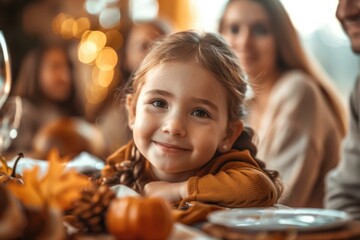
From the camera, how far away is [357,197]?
1947mm

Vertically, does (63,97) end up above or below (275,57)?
below

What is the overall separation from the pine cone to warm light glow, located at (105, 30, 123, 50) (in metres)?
3.37

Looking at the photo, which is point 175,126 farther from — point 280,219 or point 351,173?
point 351,173

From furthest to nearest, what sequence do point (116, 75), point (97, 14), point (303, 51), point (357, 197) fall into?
point (97, 14), point (116, 75), point (303, 51), point (357, 197)

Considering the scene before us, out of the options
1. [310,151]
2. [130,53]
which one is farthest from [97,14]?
[310,151]

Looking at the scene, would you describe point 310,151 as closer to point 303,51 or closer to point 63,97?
point 303,51

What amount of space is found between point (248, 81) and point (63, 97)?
236 cm

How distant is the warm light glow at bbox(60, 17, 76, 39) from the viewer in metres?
4.41

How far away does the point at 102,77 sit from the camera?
4184mm

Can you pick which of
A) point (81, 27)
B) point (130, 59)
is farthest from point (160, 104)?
point (81, 27)

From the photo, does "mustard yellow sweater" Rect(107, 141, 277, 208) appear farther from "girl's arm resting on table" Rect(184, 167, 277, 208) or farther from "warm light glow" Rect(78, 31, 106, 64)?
"warm light glow" Rect(78, 31, 106, 64)

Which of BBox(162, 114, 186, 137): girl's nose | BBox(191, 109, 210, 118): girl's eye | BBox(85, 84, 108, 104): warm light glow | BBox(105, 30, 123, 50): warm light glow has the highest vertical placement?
BBox(191, 109, 210, 118): girl's eye

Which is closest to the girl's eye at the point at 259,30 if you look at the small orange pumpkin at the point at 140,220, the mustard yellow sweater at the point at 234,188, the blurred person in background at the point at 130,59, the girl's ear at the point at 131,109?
the blurred person in background at the point at 130,59

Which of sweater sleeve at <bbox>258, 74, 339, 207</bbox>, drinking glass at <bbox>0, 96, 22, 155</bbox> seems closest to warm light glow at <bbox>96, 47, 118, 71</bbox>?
sweater sleeve at <bbox>258, 74, 339, 207</bbox>
